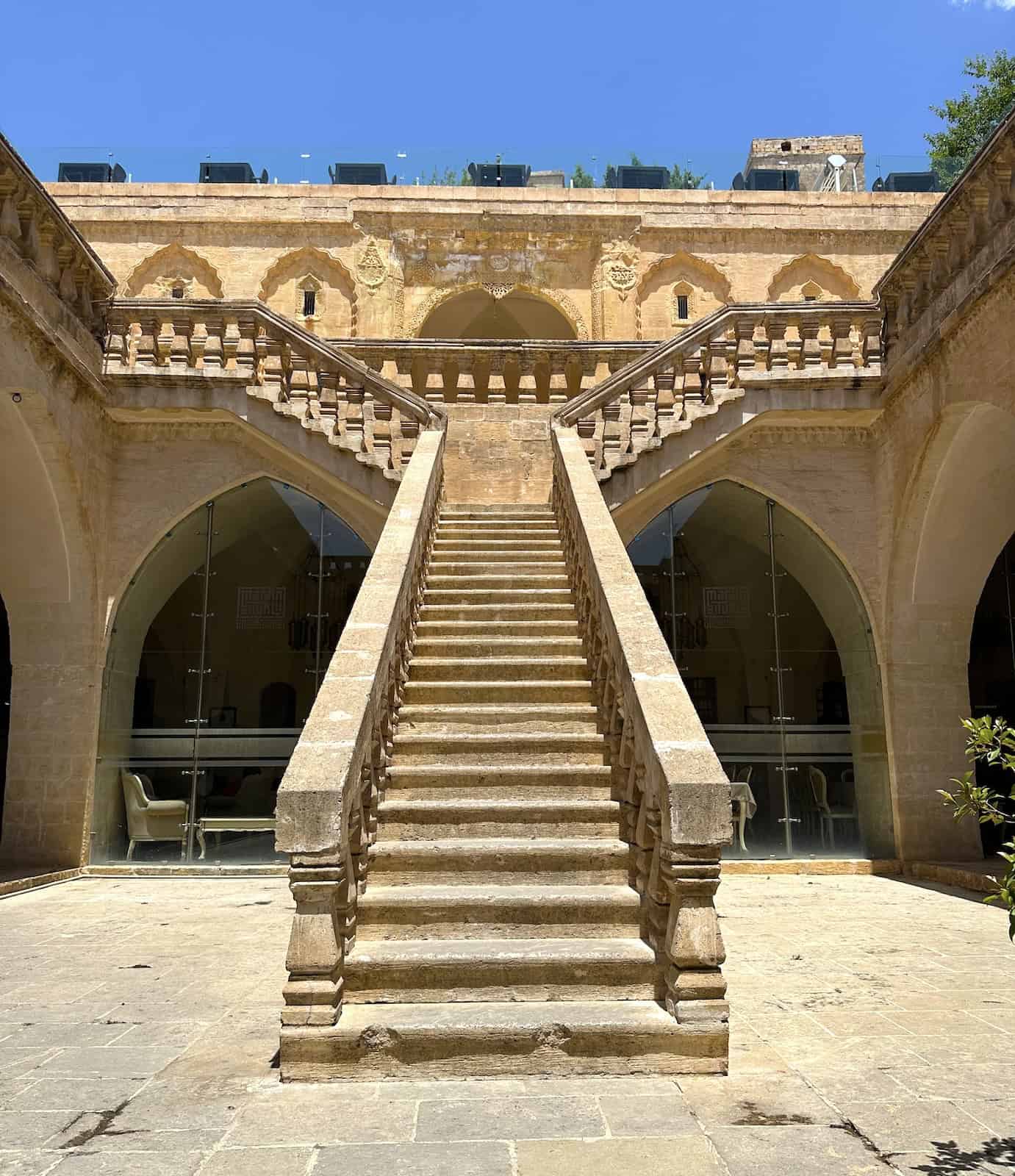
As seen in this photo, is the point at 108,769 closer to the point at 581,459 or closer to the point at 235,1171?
the point at 581,459

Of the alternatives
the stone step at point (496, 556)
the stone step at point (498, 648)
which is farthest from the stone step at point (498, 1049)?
the stone step at point (496, 556)

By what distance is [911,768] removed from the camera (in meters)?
10.6

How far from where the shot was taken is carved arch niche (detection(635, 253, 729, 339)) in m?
16.9

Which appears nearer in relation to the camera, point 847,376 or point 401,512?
point 401,512

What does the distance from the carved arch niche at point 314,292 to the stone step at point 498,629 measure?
33.4 feet

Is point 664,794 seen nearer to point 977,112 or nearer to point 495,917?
point 495,917

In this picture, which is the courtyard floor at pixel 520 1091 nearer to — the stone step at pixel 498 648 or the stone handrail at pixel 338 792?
the stone handrail at pixel 338 792

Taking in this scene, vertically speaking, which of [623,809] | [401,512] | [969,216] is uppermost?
[969,216]

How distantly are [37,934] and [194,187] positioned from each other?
44.3 feet

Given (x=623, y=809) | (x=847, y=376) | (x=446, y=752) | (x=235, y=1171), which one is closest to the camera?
(x=235, y=1171)

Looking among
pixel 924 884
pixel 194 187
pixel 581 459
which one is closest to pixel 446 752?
pixel 581 459

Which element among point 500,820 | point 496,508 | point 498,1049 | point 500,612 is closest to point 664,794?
point 498,1049

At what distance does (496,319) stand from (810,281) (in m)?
6.77

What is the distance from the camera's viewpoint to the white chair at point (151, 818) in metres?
10.8
